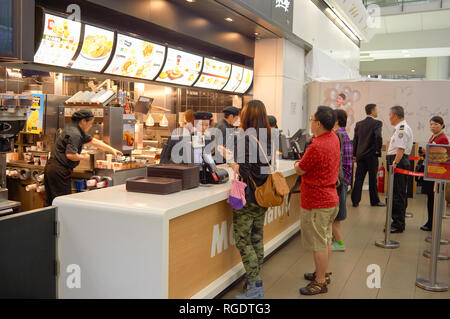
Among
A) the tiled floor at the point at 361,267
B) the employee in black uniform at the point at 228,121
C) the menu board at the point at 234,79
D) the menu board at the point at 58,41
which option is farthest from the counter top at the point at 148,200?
the menu board at the point at 234,79

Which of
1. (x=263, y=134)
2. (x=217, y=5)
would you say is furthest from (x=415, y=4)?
(x=263, y=134)

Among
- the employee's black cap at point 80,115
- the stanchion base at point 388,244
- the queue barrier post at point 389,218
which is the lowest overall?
the stanchion base at point 388,244

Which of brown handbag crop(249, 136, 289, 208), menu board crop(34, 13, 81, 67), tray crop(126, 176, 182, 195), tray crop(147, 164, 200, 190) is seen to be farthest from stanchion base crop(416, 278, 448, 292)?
menu board crop(34, 13, 81, 67)

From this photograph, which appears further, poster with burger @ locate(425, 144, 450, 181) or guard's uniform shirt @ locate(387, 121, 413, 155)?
guard's uniform shirt @ locate(387, 121, 413, 155)

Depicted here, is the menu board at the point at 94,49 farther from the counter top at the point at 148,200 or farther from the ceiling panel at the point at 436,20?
the ceiling panel at the point at 436,20

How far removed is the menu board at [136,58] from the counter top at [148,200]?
2.17 metres

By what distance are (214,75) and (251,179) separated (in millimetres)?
3977

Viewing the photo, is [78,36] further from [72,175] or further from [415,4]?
[415,4]

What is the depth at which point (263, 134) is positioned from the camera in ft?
10.6

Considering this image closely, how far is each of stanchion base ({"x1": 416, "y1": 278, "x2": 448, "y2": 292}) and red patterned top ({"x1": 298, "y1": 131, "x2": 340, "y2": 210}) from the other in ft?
3.95

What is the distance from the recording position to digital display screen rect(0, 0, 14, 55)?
10.5 ft

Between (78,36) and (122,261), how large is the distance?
2629mm

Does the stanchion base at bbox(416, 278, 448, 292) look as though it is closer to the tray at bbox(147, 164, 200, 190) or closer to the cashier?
the tray at bbox(147, 164, 200, 190)

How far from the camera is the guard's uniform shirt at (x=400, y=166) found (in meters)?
5.50
